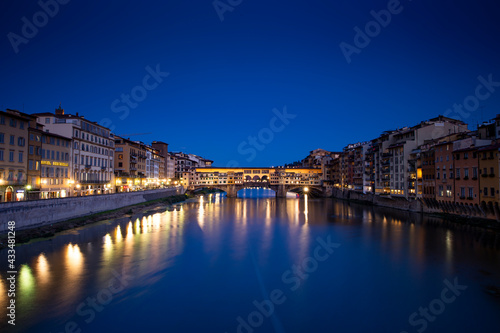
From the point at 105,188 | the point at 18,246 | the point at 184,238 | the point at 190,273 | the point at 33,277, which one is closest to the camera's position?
the point at 33,277

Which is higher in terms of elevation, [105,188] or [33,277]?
[105,188]

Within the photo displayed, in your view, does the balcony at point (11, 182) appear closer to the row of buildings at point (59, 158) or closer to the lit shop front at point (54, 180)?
the row of buildings at point (59, 158)

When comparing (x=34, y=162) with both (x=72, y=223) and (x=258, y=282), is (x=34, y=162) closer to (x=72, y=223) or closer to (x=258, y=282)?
(x=72, y=223)

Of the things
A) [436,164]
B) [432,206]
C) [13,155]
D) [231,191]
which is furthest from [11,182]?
[231,191]

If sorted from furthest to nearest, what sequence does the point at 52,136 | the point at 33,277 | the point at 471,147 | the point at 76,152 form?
1. the point at 76,152
2. the point at 52,136
3. the point at 471,147
4. the point at 33,277

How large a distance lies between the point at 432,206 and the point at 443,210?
2100mm

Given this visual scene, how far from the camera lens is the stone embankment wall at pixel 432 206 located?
26.6 m

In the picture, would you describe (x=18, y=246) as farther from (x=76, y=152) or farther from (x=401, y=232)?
(x=401, y=232)

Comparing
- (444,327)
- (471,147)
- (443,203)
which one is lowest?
(444,327)

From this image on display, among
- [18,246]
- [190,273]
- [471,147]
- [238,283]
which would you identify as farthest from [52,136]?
[471,147]

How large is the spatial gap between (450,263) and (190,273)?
46.4 ft

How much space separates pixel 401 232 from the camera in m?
27.0

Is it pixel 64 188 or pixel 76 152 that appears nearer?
pixel 64 188

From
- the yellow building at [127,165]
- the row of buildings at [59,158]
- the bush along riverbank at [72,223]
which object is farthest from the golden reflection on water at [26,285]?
the yellow building at [127,165]
